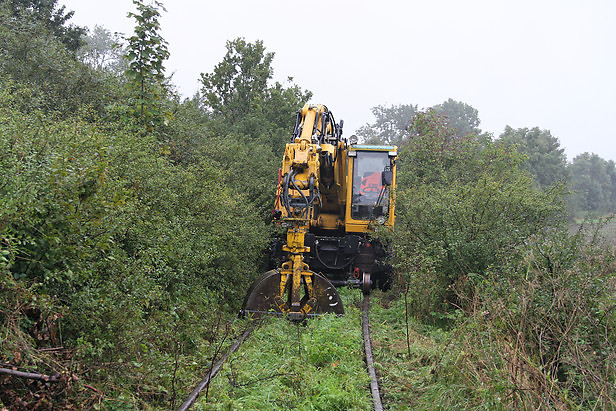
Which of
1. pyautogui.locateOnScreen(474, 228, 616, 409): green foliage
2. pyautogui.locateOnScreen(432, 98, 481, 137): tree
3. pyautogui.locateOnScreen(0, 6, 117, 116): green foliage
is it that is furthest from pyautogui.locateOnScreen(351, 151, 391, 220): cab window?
pyautogui.locateOnScreen(432, 98, 481, 137): tree

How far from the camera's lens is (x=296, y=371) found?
671cm

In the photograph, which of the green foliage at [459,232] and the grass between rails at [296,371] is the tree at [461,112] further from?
the grass between rails at [296,371]

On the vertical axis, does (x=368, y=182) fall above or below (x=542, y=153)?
below

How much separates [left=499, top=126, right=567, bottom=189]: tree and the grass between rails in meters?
48.7

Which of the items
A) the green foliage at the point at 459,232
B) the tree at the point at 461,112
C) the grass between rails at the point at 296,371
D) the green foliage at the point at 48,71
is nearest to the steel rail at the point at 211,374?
the grass between rails at the point at 296,371

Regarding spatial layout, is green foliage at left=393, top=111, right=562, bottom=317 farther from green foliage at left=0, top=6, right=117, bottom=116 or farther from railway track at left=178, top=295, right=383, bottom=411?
green foliage at left=0, top=6, right=117, bottom=116

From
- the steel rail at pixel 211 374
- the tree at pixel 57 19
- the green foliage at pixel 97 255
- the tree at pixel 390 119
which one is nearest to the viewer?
the green foliage at pixel 97 255

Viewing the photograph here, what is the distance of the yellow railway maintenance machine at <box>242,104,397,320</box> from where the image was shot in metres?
9.19

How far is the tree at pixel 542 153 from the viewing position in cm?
5348

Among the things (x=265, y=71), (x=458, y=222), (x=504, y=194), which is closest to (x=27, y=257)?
(x=458, y=222)

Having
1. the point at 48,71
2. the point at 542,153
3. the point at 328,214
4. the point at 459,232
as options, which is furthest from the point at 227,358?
the point at 542,153

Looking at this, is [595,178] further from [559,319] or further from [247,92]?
[559,319]

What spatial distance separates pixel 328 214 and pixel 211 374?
30.0 ft

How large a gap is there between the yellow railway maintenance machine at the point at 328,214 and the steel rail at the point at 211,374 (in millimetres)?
1019
